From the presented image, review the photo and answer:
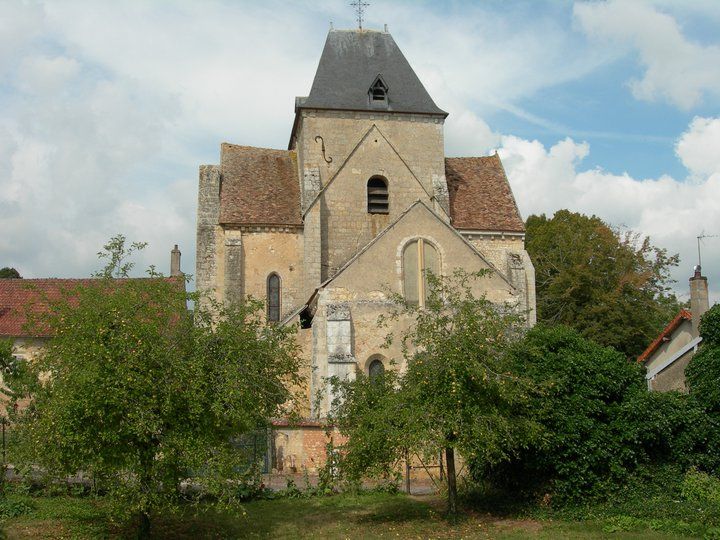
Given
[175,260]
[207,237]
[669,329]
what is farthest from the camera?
[175,260]

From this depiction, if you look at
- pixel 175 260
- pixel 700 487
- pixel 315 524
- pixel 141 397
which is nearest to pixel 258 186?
pixel 175 260

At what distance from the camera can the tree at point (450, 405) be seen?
1288cm

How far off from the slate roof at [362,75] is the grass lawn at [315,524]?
1775 cm

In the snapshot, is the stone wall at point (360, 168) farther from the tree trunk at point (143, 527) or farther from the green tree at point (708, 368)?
the tree trunk at point (143, 527)

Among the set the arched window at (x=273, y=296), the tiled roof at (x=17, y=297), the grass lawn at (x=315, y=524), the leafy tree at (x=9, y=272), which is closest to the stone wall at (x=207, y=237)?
the arched window at (x=273, y=296)

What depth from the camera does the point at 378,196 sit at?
2839cm

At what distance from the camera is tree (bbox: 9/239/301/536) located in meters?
11.0

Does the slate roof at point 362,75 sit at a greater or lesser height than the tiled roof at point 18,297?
greater

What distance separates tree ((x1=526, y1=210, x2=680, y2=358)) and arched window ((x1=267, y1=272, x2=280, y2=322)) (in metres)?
14.8

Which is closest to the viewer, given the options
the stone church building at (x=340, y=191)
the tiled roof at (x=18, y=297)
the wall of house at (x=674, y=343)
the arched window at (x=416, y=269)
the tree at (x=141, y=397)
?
the tree at (x=141, y=397)

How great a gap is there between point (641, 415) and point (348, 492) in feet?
21.2

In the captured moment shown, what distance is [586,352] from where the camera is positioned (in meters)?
15.0

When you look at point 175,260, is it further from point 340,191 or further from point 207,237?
point 340,191

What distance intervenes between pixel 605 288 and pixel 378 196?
1376 centimetres
